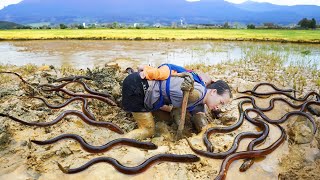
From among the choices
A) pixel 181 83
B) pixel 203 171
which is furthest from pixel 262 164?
pixel 181 83

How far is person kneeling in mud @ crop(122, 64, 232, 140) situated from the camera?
220 inches

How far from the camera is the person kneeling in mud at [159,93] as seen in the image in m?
5.58

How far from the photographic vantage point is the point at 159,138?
602 cm

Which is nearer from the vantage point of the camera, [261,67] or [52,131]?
[52,131]

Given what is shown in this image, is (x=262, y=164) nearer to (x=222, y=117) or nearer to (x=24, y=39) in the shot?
(x=222, y=117)

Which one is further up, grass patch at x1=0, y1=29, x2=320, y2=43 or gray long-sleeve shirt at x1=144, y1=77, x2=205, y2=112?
grass patch at x1=0, y1=29, x2=320, y2=43

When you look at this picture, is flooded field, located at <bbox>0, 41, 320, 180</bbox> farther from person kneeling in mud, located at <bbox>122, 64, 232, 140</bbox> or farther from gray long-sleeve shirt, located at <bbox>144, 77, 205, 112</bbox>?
gray long-sleeve shirt, located at <bbox>144, 77, 205, 112</bbox>

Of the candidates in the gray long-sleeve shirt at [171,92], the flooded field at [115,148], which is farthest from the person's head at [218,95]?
the flooded field at [115,148]

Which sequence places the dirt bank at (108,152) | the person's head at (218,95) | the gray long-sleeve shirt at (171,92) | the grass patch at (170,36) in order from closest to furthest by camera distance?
the dirt bank at (108,152) < the gray long-sleeve shirt at (171,92) < the person's head at (218,95) < the grass patch at (170,36)

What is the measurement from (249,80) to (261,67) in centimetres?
273

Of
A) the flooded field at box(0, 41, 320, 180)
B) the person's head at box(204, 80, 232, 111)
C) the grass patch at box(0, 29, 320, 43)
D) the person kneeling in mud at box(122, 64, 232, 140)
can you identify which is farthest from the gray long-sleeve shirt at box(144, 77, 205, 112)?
the grass patch at box(0, 29, 320, 43)

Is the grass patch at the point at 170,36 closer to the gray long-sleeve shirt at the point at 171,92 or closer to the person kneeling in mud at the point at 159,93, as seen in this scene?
the person kneeling in mud at the point at 159,93

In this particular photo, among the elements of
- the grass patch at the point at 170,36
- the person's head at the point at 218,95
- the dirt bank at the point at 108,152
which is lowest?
the dirt bank at the point at 108,152

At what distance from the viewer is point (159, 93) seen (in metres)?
5.66
